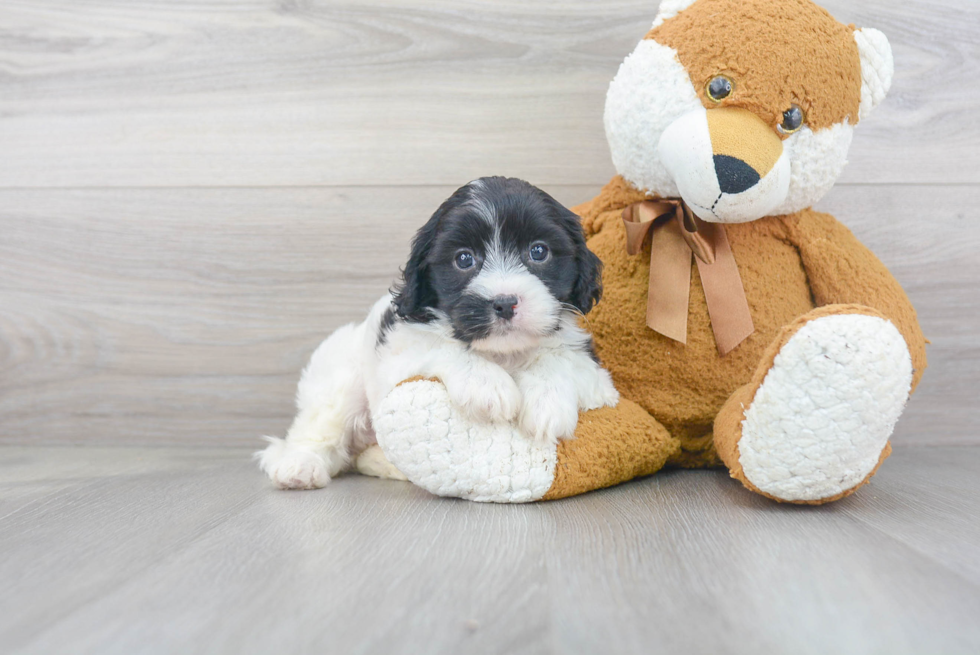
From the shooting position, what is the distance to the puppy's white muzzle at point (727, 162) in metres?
1.23

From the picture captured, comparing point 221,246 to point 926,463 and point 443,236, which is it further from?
point 926,463

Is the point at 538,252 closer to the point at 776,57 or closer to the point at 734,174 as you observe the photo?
the point at 734,174

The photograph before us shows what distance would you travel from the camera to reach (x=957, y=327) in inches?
72.5

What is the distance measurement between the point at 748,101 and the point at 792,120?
Result: 9 centimetres

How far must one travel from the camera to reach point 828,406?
3.50ft

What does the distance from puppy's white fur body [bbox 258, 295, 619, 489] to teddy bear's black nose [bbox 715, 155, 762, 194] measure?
1.20ft

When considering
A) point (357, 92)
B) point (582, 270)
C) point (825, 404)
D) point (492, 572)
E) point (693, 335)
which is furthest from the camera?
point (357, 92)

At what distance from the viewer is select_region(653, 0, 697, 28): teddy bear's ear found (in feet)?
4.62

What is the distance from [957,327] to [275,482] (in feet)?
5.59

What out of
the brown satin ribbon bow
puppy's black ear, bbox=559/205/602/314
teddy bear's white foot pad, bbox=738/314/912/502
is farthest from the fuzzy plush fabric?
teddy bear's white foot pad, bbox=738/314/912/502

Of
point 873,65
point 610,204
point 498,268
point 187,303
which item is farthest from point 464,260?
point 187,303

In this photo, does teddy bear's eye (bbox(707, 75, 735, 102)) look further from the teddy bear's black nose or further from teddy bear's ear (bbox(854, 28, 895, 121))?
teddy bear's ear (bbox(854, 28, 895, 121))

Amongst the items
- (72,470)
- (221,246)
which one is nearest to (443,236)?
(221,246)

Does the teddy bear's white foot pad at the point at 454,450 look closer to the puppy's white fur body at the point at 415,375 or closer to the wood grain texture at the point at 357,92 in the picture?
the puppy's white fur body at the point at 415,375
